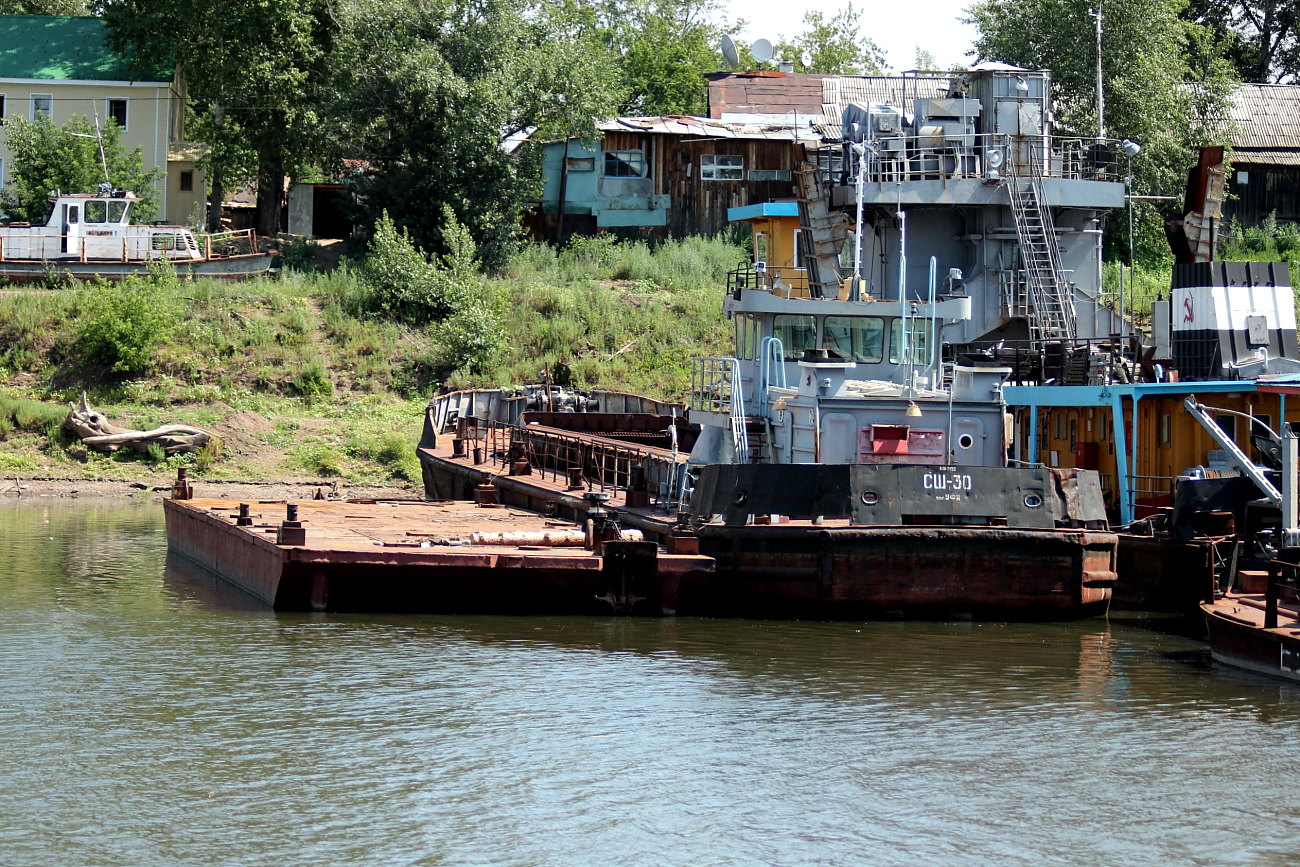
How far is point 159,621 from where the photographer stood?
66.5 ft

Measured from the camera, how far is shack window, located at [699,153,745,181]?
166 ft

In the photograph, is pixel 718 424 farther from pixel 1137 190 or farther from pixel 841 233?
pixel 1137 190

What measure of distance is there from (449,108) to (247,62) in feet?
21.3

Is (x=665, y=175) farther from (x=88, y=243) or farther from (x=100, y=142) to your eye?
(x=88, y=243)

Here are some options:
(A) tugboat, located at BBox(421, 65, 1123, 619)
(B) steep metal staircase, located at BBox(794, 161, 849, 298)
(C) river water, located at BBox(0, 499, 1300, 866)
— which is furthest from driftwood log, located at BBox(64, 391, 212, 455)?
(C) river water, located at BBox(0, 499, 1300, 866)

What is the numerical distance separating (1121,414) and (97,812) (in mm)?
15396

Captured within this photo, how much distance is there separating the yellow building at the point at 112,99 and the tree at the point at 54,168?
2.74 meters

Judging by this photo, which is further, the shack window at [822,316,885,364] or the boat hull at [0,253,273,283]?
the boat hull at [0,253,273,283]

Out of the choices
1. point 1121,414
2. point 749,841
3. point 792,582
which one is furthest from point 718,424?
point 749,841

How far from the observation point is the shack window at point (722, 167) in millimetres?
50531

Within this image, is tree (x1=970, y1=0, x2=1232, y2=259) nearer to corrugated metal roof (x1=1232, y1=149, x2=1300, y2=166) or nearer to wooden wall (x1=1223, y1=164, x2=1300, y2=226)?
corrugated metal roof (x1=1232, y1=149, x2=1300, y2=166)

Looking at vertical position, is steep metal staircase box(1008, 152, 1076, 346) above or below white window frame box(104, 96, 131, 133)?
below

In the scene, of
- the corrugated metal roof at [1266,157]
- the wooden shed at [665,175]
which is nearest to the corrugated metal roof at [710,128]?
the wooden shed at [665,175]

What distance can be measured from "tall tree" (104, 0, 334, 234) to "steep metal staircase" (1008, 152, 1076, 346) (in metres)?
25.7
